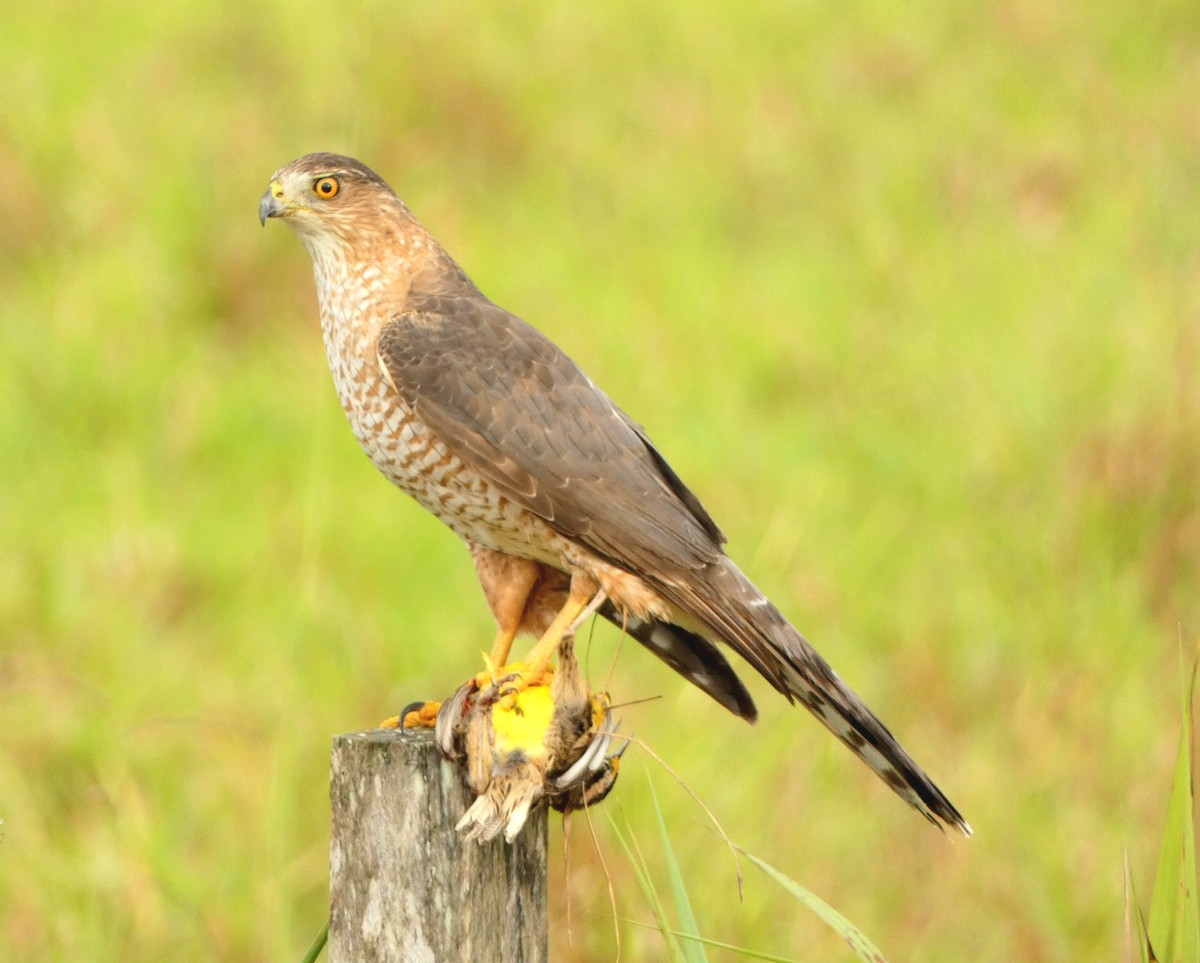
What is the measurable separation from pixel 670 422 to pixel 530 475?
391 centimetres

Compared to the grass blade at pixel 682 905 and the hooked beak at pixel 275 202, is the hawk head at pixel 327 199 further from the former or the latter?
the grass blade at pixel 682 905

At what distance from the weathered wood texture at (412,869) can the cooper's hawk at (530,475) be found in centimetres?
49

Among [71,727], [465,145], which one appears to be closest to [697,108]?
[465,145]

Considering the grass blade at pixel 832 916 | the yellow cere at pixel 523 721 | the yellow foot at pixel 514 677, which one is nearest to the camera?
the grass blade at pixel 832 916

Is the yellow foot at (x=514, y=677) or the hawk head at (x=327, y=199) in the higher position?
the hawk head at (x=327, y=199)

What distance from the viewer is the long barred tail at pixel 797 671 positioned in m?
2.78

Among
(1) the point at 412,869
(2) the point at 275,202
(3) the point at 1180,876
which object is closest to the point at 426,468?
(2) the point at 275,202

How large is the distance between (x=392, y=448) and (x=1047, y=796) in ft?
9.58

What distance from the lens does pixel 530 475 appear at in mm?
2990

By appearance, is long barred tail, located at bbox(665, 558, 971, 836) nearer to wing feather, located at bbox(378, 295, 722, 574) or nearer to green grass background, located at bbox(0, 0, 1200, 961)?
wing feather, located at bbox(378, 295, 722, 574)

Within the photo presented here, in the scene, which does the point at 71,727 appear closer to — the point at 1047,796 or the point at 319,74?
the point at 1047,796

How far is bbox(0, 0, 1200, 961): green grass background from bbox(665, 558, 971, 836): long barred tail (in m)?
0.72

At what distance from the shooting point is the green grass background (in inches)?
184

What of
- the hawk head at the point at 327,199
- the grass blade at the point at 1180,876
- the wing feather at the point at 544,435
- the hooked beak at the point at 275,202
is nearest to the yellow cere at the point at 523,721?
the wing feather at the point at 544,435
